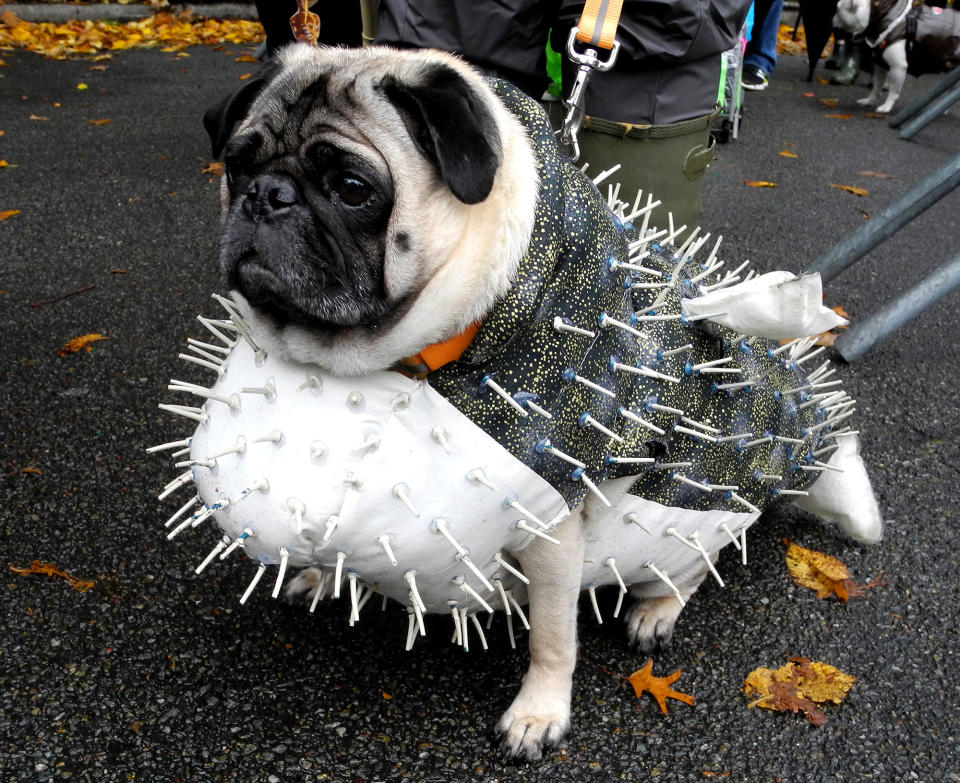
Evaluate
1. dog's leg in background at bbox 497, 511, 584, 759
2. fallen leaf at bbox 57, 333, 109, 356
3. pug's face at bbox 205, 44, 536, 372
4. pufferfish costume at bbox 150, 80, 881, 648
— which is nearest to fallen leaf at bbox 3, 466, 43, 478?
fallen leaf at bbox 57, 333, 109, 356

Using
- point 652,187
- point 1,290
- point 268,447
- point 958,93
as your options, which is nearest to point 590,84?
point 652,187

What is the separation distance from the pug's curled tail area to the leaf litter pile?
8448 mm

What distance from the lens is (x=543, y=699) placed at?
2184mm

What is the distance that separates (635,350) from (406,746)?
3.63 ft

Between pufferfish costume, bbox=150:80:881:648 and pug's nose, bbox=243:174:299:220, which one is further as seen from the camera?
pufferfish costume, bbox=150:80:881:648

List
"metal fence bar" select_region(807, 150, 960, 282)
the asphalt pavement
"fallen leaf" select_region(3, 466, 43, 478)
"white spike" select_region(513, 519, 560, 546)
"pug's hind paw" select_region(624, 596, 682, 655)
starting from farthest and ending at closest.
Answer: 1. "metal fence bar" select_region(807, 150, 960, 282)
2. "fallen leaf" select_region(3, 466, 43, 478)
3. "pug's hind paw" select_region(624, 596, 682, 655)
4. the asphalt pavement
5. "white spike" select_region(513, 519, 560, 546)

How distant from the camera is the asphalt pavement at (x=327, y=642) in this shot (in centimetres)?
213

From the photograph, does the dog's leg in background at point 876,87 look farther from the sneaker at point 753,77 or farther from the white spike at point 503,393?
the white spike at point 503,393

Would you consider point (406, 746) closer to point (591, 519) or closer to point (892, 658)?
point (591, 519)

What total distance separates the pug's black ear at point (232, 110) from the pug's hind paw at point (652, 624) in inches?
64.8

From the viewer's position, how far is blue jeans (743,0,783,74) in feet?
26.8

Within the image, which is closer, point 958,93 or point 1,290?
point 1,290

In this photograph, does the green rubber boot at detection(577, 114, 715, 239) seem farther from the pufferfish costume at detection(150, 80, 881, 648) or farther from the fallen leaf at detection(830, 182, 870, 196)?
the fallen leaf at detection(830, 182, 870, 196)

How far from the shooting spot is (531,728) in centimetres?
216
